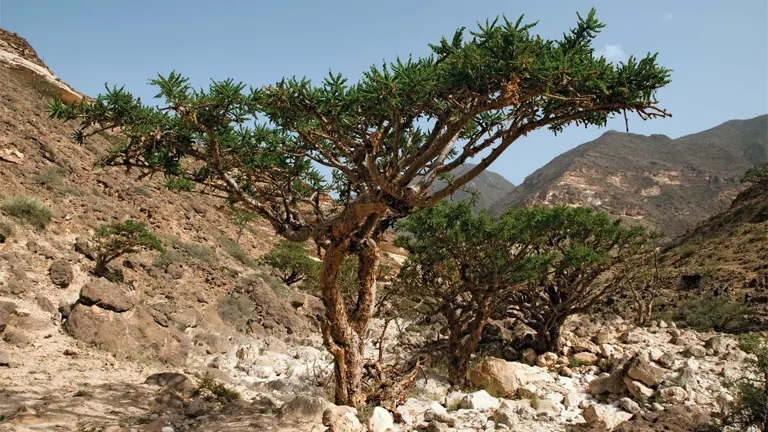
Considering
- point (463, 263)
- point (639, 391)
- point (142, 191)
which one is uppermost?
point (142, 191)

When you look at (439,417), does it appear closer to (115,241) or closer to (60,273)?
(60,273)

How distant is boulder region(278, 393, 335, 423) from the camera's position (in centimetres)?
573

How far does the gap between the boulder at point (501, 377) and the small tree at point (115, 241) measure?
406 inches

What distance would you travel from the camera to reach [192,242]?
2144 centimetres

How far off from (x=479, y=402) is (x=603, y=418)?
192 centimetres

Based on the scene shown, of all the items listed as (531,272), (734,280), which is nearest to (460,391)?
(531,272)

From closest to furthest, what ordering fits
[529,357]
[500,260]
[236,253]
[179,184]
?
[179,184] < [500,260] < [529,357] < [236,253]

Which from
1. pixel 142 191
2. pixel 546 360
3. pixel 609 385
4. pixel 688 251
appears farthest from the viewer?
pixel 688 251

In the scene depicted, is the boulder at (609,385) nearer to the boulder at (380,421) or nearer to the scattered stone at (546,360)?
the scattered stone at (546,360)

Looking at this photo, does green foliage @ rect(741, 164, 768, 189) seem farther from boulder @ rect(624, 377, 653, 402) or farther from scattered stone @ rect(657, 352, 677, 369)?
boulder @ rect(624, 377, 653, 402)

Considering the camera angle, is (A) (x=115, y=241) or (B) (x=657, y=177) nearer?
(A) (x=115, y=241)

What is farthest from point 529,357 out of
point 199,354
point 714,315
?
point 199,354

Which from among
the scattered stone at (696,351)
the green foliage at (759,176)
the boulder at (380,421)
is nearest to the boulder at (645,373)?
the scattered stone at (696,351)

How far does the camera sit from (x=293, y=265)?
25.5m
